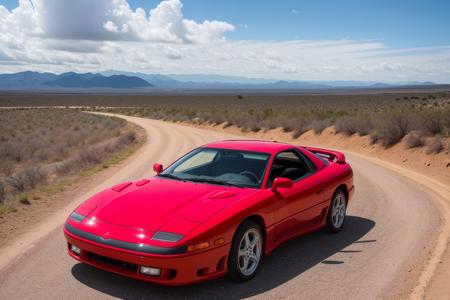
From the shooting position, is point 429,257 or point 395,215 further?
point 395,215

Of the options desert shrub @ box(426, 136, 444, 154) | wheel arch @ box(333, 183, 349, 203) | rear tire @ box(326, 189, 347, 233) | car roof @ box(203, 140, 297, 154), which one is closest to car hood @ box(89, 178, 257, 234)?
car roof @ box(203, 140, 297, 154)

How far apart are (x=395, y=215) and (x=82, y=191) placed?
664cm

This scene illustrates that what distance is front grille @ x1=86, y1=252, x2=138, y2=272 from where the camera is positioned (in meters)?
4.59

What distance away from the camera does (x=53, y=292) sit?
15.9 ft

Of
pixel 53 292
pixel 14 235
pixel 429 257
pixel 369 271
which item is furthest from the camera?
pixel 14 235

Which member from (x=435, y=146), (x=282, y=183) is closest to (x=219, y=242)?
(x=282, y=183)

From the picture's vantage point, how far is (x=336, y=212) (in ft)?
23.1

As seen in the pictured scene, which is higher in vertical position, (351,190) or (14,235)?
(351,190)

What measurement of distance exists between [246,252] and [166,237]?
3.30 ft

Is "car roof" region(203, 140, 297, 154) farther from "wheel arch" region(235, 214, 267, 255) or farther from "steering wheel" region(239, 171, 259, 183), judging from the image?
"wheel arch" region(235, 214, 267, 255)

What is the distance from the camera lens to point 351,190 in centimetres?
754

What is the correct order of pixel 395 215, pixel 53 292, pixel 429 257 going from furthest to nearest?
1. pixel 395 215
2. pixel 429 257
3. pixel 53 292

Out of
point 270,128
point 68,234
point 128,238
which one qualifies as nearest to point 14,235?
point 68,234

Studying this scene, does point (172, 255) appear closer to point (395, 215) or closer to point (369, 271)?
point (369, 271)
